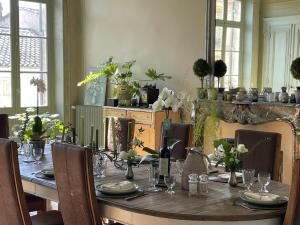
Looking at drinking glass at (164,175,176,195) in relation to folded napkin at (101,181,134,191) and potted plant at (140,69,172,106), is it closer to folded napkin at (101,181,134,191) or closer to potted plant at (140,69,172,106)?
folded napkin at (101,181,134,191)

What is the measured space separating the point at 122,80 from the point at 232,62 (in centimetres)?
A: 159

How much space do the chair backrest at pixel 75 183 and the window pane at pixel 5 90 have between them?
4451 mm

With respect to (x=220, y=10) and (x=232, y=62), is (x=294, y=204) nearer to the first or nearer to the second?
(x=232, y=62)

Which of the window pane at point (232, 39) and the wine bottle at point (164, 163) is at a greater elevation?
the window pane at point (232, 39)

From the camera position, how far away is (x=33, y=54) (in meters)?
6.83

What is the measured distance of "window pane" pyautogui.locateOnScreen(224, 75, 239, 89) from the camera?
16.8 ft

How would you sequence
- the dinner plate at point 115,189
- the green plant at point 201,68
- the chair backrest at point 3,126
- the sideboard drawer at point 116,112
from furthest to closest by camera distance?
the sideboard drawer at point 116,112 → the green plant at point 201,68 → the chair backrest at point 3,126 → the dinner plate at point 115,189

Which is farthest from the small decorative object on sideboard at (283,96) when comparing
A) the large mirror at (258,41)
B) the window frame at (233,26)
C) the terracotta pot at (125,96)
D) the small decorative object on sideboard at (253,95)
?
the terracotta pot at (125,96)

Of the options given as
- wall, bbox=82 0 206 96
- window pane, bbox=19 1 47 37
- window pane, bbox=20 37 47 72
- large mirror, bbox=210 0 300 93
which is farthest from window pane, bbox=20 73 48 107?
large mirror, bbox=210 0 300 93

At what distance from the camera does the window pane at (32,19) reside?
6678mm

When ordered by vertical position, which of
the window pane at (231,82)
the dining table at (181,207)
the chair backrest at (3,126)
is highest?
the window pane at (231,82)

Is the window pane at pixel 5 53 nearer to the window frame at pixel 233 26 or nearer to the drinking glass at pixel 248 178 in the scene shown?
the window frame at pixel 233 26

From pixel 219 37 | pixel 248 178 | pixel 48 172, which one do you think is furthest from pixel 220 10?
pixel 48 172

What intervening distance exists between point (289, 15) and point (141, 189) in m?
3.02
